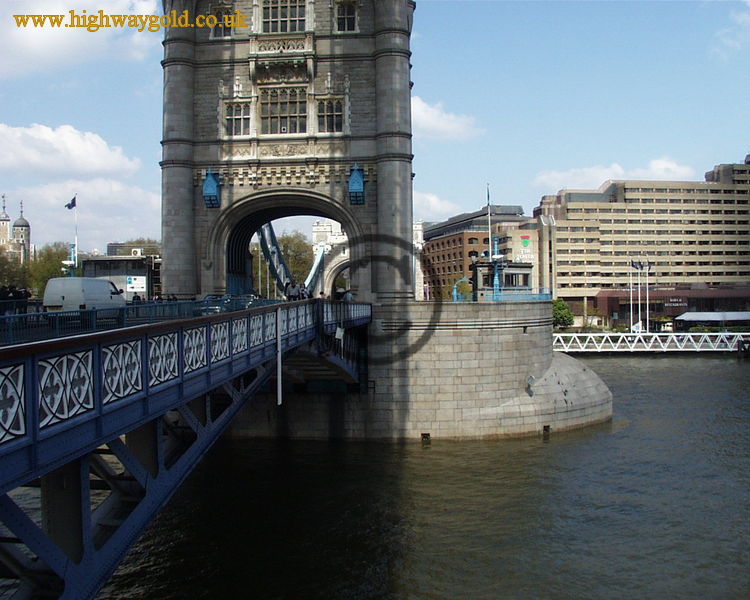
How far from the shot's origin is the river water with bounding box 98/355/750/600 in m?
15.7

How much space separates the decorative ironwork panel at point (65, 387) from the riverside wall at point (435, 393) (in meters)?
22.0

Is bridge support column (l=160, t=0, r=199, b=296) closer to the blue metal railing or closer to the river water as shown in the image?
the river water

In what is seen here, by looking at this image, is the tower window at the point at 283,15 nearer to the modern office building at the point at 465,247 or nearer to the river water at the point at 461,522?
the river water at the point at 461,522

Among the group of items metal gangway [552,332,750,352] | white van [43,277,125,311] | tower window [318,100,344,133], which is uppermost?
tower window [318,100,344,133]

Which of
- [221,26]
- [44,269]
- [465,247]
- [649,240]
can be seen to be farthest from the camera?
[649,240]

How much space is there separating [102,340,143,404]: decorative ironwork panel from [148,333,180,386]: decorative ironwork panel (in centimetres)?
27

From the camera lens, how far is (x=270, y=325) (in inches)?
614

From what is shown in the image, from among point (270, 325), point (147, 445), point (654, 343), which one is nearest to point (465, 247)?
point (654, 343)

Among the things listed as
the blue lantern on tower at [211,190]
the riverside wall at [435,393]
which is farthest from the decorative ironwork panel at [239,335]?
the blue lantern on tower at [211,190]

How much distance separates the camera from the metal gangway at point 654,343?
6562cm

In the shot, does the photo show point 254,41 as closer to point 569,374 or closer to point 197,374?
point 569,374

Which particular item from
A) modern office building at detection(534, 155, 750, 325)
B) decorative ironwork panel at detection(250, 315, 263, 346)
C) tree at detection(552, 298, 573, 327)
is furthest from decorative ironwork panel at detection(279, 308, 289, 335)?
modern office building at detection(534, 155, 750, 325)

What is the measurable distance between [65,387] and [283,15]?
2972 cm

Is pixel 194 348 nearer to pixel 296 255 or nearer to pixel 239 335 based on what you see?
pixel 239 335
